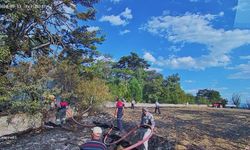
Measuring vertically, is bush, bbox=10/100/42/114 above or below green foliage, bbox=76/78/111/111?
below

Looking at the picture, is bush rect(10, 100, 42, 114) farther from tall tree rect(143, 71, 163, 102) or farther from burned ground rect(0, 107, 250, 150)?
tall tree rect(143, 71, 163, 102)

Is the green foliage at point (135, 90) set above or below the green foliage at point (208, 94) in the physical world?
below

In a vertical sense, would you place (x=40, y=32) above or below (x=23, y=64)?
above

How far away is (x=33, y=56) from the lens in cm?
3066

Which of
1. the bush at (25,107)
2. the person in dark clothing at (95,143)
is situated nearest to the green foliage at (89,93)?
the bush at (25,107)

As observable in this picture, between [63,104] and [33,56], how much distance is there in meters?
6.03

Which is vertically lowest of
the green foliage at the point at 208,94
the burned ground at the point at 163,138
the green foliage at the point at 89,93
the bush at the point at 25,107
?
the burned ground at the point at 163,138

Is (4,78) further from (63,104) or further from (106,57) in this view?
(106,57)

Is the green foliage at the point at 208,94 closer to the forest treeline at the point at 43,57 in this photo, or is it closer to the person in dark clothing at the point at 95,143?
the forest treeline at the point at 43,57

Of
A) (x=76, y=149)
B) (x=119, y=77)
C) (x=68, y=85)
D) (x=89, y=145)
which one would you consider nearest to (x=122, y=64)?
(x=119, y=77)

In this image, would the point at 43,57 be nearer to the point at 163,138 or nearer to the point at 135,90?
the point at 163,138

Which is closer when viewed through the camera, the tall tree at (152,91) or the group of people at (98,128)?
the group of people at (98,128)

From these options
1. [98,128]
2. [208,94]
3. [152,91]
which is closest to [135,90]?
[152,91]

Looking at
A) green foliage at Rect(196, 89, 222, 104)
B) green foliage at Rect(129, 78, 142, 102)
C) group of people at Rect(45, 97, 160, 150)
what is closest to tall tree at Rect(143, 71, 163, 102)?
green foliage at Rect(129, 78, 142, 102)
